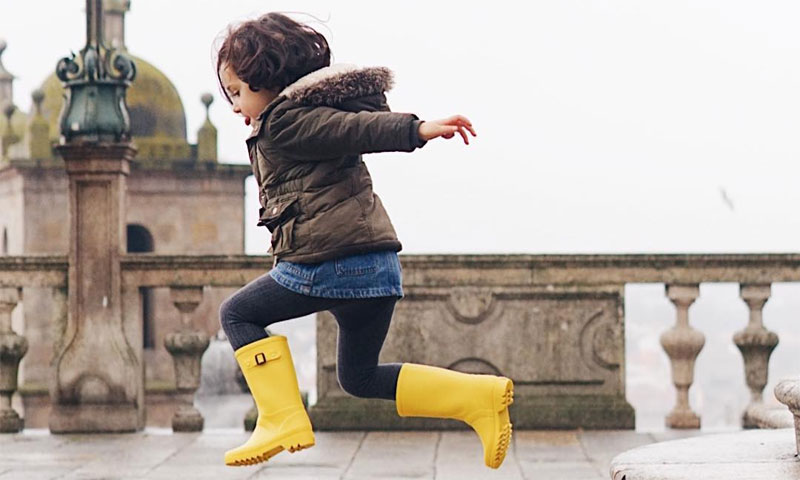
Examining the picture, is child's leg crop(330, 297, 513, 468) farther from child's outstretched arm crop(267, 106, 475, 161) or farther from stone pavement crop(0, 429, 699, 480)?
stone pavement crop(0, 429, 699, 480)

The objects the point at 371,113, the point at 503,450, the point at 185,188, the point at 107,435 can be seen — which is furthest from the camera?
the point at 185,188

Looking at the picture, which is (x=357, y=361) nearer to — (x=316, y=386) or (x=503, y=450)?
(x=503, y=450)

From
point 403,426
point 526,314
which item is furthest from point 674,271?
point 403,426

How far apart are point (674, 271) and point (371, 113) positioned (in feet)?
17.2

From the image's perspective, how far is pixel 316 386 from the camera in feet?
34.4

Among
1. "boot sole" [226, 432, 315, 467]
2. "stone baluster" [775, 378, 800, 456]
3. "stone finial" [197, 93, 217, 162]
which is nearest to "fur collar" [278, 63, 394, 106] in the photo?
"boot sole" [226, 432, 315, 467]

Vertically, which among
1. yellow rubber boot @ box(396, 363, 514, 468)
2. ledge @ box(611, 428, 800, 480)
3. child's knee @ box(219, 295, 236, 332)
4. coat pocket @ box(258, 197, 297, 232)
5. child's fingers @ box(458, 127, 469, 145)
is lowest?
ledge @ box(611, 428, 800, 480)

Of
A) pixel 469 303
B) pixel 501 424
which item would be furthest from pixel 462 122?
pixel 469 303

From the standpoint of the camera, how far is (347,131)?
18.3 ft

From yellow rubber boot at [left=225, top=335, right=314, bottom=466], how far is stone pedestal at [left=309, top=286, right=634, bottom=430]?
4.52 meters

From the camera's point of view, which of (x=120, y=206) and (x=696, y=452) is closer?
(x=696, y=452)

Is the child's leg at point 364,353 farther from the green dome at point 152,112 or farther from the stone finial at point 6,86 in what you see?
the stone finial at point 6,86

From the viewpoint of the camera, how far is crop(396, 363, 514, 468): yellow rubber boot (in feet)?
19.6

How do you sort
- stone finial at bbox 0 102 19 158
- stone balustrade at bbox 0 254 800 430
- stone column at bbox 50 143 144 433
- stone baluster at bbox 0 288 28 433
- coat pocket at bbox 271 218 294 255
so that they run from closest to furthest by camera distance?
coat pocket at bbox 271 218 294 255, stone balustrade at bbox 0 254 800 430, stone column at bbox 50 143 144 433, stone baluster at bbox 0 288 28 433, stone finial at bbox 0 102 19 158
